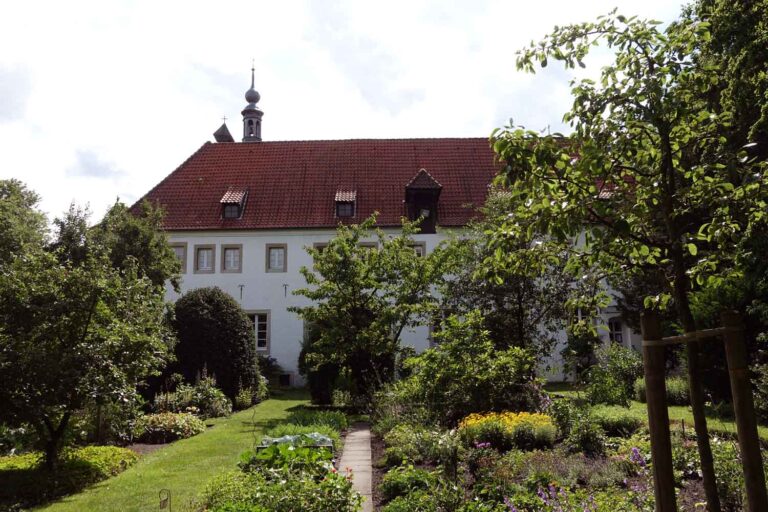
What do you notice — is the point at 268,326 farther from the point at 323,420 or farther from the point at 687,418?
the point at 687,418

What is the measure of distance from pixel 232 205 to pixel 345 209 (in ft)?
16.8

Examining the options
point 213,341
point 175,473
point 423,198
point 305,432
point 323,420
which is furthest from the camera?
point 423,198

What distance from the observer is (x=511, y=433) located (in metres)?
9.16

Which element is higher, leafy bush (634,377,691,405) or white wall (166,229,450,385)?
white wall (166,229,450,385)

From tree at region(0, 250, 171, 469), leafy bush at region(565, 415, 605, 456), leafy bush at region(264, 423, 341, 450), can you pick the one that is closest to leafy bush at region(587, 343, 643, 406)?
leafy bush at region(565, 415, 605, 456)

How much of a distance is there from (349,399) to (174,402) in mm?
4622

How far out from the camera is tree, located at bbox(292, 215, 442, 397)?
1670 cm

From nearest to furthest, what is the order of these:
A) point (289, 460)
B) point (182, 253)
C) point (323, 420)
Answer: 1. point (289, 460)
2. point (323, 420)
3. point (182, 253)

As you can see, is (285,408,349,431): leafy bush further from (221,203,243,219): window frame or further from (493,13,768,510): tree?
(221,203,243,219): window frame

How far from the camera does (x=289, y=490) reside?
19.6 feet

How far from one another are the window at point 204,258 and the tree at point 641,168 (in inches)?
1008

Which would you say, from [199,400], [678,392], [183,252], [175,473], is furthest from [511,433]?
[183,252]

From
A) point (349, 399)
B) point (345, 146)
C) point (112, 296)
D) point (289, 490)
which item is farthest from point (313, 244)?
point (289, 490)

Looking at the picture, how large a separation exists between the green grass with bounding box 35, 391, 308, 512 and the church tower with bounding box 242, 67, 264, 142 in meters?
36.7
